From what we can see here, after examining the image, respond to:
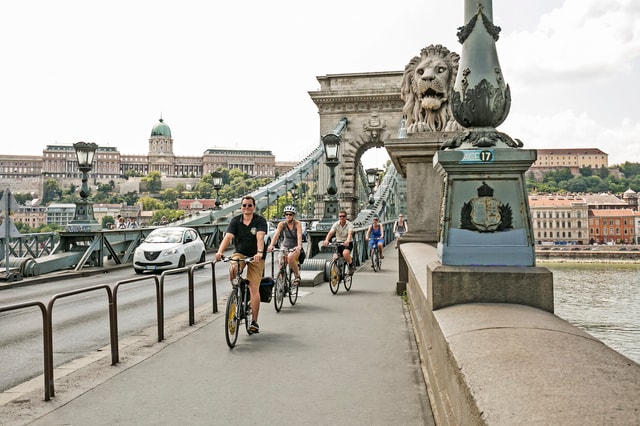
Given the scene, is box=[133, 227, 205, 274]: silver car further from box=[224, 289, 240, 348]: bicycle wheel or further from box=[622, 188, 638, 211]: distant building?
box=[622, 188, 638, 211]: distant building

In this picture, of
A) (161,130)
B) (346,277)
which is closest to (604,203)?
(346,277)

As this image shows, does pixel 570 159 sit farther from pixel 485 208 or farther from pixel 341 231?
pixel 485 208

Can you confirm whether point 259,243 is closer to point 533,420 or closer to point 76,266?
point 533,420

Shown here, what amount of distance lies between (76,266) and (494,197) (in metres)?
15.0

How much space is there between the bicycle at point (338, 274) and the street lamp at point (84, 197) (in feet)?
30.8

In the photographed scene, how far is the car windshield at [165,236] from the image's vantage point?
1725cm

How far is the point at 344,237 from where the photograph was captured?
454 inches

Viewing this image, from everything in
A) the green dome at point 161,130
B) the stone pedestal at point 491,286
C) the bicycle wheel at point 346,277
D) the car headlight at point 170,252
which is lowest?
the bicycle wheel at point 346,277

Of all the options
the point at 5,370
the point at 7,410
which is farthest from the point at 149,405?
the point at 5,370

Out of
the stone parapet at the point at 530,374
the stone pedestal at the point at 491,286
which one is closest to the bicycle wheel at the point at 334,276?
the stone pedestal at the point at 491,286

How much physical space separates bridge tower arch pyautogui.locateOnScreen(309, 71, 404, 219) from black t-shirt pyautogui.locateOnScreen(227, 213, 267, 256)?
35105 mm

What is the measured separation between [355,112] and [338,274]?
34496 mm

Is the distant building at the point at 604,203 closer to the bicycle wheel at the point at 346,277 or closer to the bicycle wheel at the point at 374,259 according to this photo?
the bicycle wheel at the point at 374,259

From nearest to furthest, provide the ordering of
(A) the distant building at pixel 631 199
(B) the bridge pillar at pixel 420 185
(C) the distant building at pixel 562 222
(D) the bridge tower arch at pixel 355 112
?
1. (B) the bridge pillar at pixel 420 185
2. (D) the bridge tower arch at pixel 355 112
3. (C) the distant building at pixel 562 222
4. (A) the distant building at pixel 631 199
